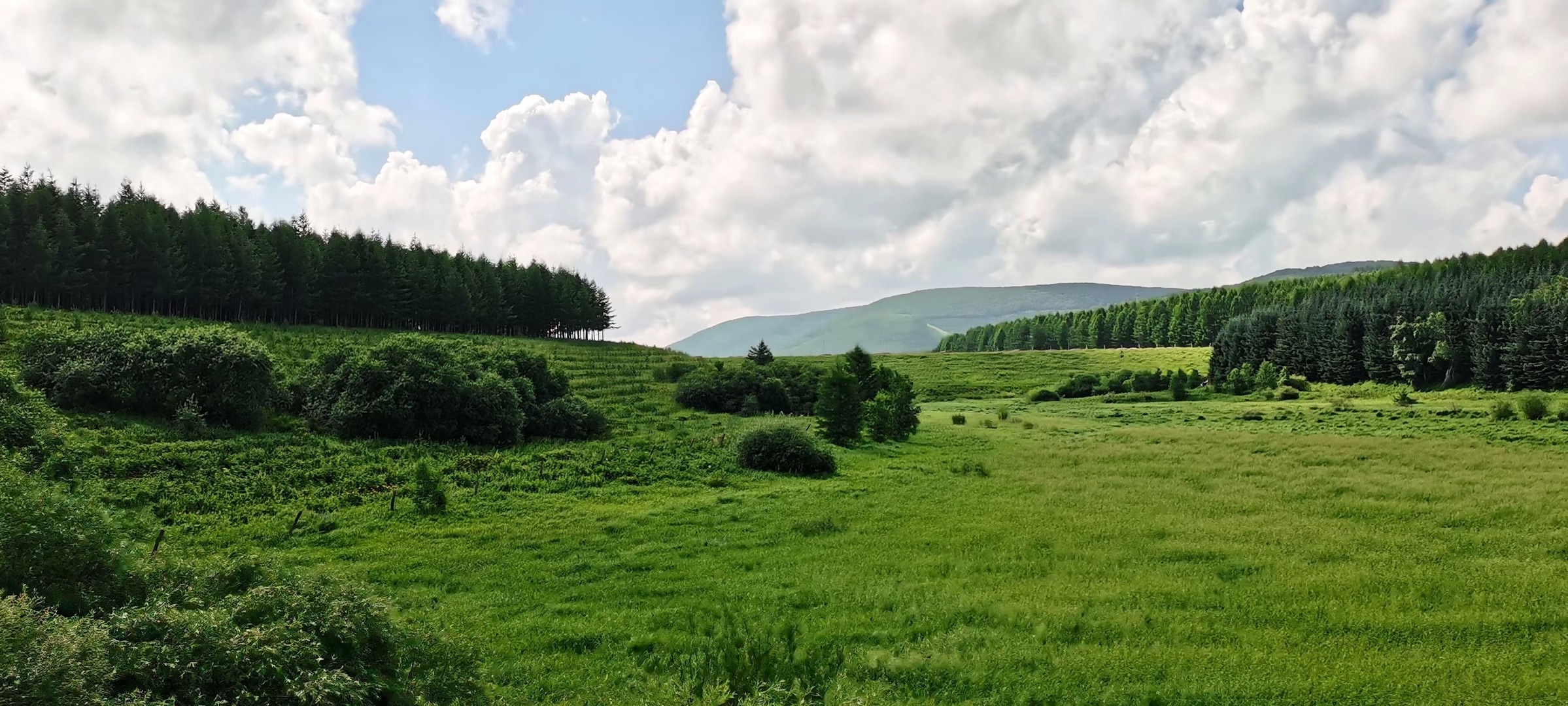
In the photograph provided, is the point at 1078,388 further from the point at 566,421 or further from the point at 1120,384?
the point at 566,421

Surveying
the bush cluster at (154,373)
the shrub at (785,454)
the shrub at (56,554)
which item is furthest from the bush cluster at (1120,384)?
the shrub at (56,554)

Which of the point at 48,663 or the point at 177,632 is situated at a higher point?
the point at 48,663

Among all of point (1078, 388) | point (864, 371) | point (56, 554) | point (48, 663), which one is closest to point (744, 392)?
point (864, 371)

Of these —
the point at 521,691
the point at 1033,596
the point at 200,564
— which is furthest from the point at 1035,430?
the point at 200,564

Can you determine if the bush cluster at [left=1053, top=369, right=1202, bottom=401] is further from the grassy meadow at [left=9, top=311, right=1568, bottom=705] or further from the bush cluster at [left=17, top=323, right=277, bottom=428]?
the bush cluster at [left=17, top=323, right=277, bottom=428]

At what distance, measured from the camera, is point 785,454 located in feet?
121

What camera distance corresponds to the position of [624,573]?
19.8 meters

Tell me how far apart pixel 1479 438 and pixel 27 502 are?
60.4m

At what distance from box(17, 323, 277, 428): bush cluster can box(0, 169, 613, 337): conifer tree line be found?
41.4 metres

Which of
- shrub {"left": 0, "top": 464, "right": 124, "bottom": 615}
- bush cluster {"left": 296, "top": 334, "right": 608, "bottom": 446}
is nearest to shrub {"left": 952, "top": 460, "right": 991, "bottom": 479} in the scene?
bush cluster {"left": 296, "top": 334, "right": 608, "bottom": 446}

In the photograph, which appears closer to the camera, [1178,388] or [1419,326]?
[1178,388]

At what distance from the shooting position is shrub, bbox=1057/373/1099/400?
310 feet

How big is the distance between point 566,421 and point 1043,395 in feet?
219

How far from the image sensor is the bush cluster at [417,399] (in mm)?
37312
